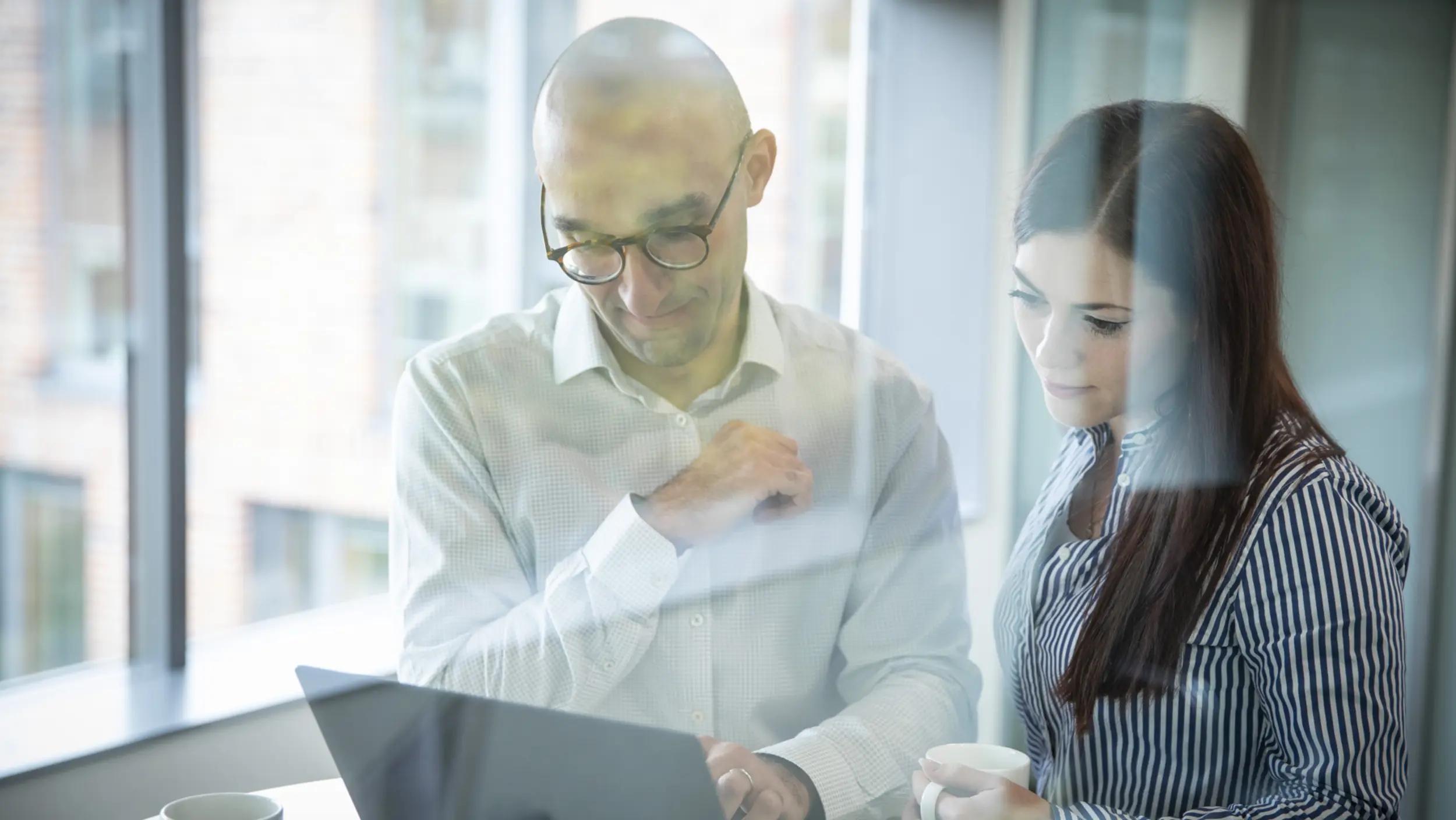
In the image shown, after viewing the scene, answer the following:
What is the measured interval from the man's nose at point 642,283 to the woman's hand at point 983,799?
46 centimetres

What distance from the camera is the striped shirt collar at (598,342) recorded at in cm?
112

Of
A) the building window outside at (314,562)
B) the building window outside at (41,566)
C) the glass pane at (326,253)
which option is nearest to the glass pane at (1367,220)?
the glass pane at (326,253)

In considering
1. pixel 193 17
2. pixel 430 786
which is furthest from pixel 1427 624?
pixel 193 17

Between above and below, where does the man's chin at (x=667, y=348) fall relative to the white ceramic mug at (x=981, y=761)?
above

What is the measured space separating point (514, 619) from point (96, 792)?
0.47 m

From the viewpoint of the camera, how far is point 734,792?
1.02 m

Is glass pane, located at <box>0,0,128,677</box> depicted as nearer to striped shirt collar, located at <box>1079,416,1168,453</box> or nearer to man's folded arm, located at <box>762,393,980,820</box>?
man's folded arm, located at <box>762,393,980,820</box>

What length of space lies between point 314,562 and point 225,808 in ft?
1.33

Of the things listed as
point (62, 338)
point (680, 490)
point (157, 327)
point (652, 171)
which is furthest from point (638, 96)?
point (62, 338)

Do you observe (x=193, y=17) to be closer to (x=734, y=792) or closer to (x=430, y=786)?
(x=430, y=786)

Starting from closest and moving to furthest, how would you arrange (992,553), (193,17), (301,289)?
1. (992,553)
2. (193,17)
3. (301,289)

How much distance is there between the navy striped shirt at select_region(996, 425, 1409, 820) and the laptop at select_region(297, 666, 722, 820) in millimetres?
355

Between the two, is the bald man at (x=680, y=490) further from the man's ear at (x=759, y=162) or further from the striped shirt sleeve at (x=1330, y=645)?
the striped shirt sleeve at (x=1330, y=645)

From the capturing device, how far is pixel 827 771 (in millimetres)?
1119
